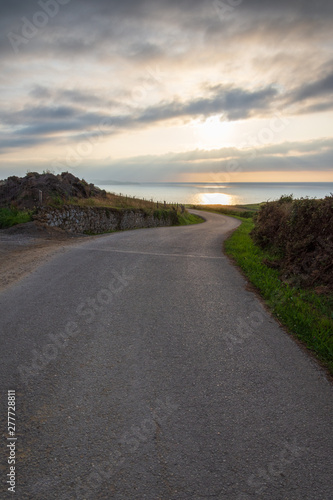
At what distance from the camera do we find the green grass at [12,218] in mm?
17703

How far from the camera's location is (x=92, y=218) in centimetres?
2072

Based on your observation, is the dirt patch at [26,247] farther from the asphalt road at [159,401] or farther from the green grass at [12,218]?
the asphalt road at [159,401]

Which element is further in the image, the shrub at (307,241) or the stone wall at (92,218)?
the stone wall at (92,218)

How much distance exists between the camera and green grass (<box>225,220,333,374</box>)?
5426 mm

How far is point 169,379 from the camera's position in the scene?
13.6 feet

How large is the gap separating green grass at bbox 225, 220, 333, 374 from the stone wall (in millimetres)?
11397

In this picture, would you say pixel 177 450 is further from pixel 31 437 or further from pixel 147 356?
pixel 147 356

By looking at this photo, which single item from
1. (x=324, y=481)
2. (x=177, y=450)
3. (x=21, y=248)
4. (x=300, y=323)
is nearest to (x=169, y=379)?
(x=177, y=450)

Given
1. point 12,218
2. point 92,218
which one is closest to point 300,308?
Result: point 12,218

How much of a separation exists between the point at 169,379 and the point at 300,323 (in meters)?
3.19
